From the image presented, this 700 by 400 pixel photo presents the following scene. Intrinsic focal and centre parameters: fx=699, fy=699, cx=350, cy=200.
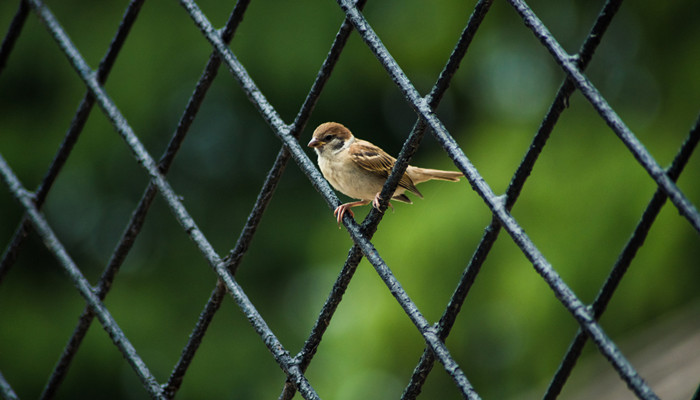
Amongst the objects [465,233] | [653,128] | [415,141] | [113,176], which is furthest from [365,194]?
[113,176]

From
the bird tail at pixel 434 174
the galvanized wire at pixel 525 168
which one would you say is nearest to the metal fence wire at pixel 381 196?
the galvanized wire at pixel 525 168

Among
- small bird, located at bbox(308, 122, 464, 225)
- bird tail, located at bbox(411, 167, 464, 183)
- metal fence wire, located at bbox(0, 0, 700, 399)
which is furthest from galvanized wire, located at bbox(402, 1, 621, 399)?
bird tail, located at bbox(411, 167, 464, 183)

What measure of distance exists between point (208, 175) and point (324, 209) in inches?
32.4

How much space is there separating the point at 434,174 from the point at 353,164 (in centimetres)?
38

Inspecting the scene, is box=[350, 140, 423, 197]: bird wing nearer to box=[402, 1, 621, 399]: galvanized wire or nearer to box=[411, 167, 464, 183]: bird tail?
box=[411, 167, 464, 183]: bird tail

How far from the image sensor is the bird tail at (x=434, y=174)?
2.86 metres

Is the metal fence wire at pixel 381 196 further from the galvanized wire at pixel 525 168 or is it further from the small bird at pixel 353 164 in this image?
the small bird at pixel 353 164

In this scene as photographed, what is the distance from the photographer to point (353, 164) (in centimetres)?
274

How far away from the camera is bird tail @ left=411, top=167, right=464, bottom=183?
2859mm

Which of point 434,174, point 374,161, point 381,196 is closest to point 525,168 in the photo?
point 381,196

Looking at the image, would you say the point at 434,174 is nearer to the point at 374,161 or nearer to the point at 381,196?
the point at 374,161

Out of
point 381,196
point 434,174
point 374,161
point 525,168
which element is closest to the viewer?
point 525,168

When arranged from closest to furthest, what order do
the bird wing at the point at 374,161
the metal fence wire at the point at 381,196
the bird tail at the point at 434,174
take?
the metal fence wire at the point at 381,196 < the bird wing at the point at 374,161 < the bird tail at the point at 434,174

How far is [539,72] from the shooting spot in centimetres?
335
